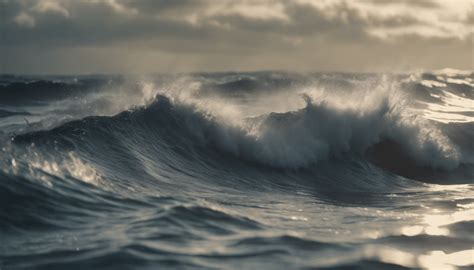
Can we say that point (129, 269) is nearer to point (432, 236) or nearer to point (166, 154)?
point (432, 236)

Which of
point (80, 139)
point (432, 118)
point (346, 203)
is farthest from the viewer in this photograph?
point (432, 118)

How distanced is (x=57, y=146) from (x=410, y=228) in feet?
18.7

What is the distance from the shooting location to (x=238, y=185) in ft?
36.8

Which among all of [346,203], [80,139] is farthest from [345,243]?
[80,139]

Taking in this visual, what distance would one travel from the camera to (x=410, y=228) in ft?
24.6

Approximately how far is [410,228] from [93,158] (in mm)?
5416

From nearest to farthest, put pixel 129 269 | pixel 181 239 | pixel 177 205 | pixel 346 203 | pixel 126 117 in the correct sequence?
pixel 129 269 → pixel 181 239 → pixel 177 205 → pixel 346 203 → pixel 126 117

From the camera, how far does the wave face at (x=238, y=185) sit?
615 cm

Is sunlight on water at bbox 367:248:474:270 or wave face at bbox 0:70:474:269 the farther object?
wave face at bbox 0:70:474:269

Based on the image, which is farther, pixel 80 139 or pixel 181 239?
pixel 80 139

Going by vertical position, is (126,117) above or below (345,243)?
above

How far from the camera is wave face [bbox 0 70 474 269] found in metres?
6.15

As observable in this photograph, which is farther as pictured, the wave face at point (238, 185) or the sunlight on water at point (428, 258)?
the wave face at point (238, 185)

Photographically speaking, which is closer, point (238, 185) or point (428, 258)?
point (428, 258)
